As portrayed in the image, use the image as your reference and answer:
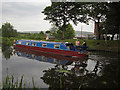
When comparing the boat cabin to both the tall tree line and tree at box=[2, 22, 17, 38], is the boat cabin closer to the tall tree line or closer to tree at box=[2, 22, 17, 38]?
the tall tree line

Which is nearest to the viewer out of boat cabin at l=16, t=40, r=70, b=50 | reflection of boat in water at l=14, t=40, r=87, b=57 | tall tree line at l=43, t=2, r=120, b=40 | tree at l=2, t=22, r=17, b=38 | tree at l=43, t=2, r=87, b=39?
reflection of boat in water at l=14, t=40, r=87, b=57

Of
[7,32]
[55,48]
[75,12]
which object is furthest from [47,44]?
[7,32]

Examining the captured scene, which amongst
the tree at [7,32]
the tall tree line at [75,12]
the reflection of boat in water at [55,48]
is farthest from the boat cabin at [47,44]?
the tree at [7,32]

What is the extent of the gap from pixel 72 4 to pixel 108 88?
94.3 ft

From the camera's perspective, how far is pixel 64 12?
3241 centimetres

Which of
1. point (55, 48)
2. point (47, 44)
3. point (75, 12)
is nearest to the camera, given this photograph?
point (55, 48)

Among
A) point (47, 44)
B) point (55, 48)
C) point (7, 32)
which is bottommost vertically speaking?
point (55, 48)

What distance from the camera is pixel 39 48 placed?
18.1 m

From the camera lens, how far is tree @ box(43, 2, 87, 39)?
30.4 metres

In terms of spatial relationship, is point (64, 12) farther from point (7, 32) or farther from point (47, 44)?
point (7, 32)

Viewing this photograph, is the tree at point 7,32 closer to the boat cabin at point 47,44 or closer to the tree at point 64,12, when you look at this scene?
the tree at point 64,12

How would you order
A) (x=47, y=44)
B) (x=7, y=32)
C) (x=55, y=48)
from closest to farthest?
(x=55, y=48) < (x=47, y=44) < (x=7, y=32)

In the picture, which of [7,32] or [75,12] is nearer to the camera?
[75,12]

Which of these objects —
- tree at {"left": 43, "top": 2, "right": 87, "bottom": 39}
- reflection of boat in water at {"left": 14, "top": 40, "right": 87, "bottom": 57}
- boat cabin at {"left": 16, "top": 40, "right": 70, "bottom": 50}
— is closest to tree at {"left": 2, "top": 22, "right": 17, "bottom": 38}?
tree at {"left": 43, "top": 2, "right": 87, "bottom": 39}
